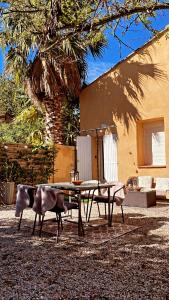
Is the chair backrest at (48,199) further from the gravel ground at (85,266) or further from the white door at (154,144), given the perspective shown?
the white door at (154,144)

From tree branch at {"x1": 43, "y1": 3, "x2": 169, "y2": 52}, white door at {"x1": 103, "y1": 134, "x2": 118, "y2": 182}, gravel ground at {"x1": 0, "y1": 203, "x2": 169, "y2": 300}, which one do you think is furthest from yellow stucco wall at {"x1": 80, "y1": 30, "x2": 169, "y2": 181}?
tree branch at {"x1": 43, "y1": 3, "x2": 169, "y2": 52}

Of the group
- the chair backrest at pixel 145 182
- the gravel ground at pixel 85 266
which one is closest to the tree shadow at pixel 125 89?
the chair backrest at pixel 145 182

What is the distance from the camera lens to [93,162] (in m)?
12.2

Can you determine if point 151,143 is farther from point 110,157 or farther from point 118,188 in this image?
point 118,188

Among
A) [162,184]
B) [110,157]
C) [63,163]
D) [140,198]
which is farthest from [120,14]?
[63,163]

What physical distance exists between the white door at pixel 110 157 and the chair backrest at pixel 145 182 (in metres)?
1.64

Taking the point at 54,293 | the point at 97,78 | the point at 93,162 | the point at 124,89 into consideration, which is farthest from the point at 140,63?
the point at 54,293

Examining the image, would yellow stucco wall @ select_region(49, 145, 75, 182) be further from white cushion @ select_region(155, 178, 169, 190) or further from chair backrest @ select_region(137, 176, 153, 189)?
white cushion @ select_region(155, 178, 169, 190)

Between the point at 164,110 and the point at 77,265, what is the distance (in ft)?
24.4

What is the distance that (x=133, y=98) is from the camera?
35.2 feet

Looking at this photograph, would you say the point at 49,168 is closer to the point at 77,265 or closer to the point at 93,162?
the point at 93,162

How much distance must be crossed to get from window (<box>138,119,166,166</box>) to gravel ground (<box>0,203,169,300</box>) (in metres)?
5.08

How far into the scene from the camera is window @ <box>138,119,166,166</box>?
10205 millimetres

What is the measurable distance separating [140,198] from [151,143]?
2.89 m
